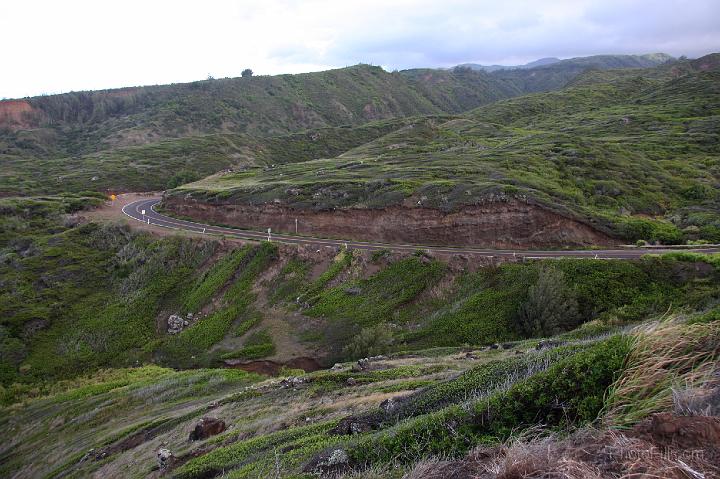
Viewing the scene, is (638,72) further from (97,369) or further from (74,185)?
(97,369)

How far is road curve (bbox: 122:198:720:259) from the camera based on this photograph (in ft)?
92.3

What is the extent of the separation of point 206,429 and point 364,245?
2222cm

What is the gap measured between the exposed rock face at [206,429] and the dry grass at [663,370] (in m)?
11.5

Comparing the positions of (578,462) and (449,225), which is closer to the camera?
(578,462)

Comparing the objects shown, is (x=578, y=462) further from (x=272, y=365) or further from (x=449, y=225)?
(x=449, y=225)

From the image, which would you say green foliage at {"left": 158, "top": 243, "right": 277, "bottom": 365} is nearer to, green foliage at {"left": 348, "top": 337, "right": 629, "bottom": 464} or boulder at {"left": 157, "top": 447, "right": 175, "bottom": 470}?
boulder at {"left": 157, "top": 447, "right": 175, "bottom": 470}

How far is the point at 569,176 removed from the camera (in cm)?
4291

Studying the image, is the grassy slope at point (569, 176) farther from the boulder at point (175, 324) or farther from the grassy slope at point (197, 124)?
the grassy slope at point (197, 124)

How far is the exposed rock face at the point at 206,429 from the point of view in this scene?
13508 mm

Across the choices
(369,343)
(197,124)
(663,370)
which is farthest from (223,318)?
(197,124)

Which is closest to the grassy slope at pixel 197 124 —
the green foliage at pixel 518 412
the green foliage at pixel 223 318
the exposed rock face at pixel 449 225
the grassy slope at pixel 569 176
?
the grassy slope at pixel 569 176

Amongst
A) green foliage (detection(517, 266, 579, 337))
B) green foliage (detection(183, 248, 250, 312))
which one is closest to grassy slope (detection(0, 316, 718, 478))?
green foliage (detection(517, 266, 579, 337))

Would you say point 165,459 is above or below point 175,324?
above

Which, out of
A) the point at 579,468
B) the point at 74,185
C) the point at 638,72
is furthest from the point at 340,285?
the point at 638,72
